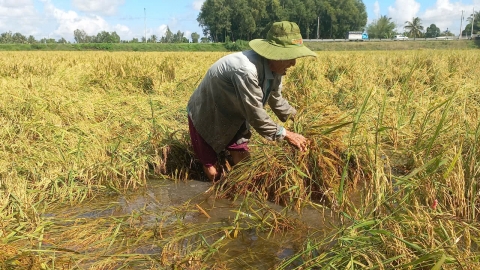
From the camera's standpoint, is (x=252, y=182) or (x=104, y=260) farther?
(x=252, y=182)

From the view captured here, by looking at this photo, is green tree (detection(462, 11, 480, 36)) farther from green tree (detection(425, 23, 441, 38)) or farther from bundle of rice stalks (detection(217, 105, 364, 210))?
bundle of rice stalks (detection(217, 105, 364, 210))

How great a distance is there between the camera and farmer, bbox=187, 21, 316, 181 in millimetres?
2486

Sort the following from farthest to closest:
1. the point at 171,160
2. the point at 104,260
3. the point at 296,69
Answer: the point at 296,69
the point at 171,160
the point at 104,260

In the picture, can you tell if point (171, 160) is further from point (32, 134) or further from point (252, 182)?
point (32, 134)

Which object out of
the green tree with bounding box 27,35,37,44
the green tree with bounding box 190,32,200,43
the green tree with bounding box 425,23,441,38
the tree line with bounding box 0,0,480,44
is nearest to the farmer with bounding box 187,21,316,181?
the tree line with bounding box 0,0,480,44

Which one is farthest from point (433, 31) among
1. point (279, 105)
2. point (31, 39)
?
point (279, 105)

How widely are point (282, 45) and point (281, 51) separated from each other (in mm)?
81

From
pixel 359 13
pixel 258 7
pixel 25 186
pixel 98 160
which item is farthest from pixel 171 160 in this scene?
pixel 359 13

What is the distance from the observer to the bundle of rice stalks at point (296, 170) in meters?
2.67

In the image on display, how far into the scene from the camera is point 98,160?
3.19 metres

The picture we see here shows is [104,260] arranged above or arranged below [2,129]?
below

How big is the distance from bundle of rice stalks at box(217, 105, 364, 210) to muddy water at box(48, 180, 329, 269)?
0.13m

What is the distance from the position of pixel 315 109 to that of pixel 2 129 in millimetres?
2790

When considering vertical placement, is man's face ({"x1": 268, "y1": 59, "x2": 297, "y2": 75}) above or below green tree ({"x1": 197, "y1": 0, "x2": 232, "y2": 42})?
below
